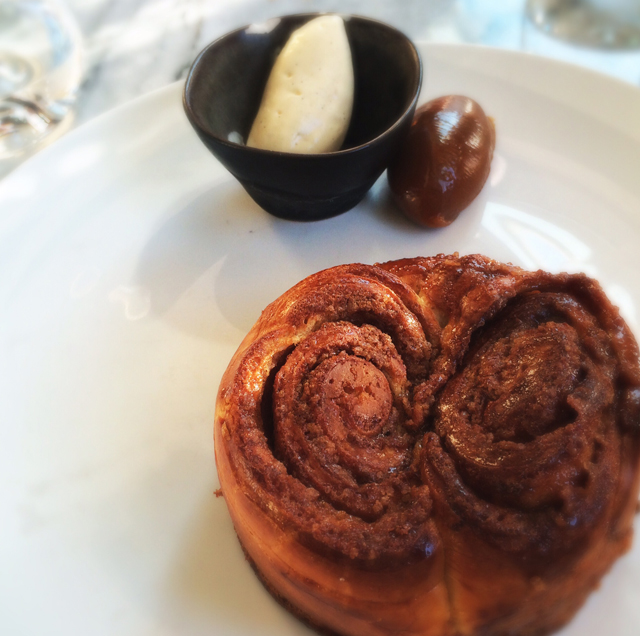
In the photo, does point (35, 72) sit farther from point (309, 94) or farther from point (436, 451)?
point (436, 451)

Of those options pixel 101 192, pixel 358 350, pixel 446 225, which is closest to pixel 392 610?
pixel 358 350

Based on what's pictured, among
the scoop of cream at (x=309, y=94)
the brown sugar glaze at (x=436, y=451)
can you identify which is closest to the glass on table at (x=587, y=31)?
the scoop of cream at (x=309, y=94)

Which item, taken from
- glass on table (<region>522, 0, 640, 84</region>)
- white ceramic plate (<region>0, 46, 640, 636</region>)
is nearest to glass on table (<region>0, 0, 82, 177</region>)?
white ceramic plate (<region>0, 46, 640, 636</region>)

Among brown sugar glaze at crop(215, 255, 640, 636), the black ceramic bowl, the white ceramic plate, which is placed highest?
the black ceramic bowl

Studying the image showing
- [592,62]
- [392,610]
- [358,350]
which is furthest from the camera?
[592,62]

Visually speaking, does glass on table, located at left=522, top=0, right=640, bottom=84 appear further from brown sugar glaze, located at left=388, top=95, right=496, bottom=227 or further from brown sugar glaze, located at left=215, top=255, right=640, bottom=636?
brown sugar glaze, located at left=215, top=255, right=640, bottom=636

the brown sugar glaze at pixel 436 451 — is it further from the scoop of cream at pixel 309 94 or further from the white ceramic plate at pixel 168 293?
the scoop of cream at pixel 309 94

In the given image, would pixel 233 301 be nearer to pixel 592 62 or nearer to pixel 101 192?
pixel 101 192

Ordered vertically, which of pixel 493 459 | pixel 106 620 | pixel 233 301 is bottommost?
pixel 106 620
